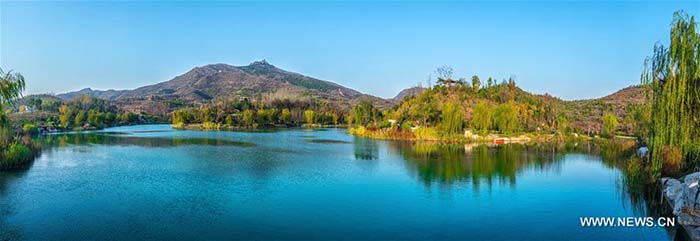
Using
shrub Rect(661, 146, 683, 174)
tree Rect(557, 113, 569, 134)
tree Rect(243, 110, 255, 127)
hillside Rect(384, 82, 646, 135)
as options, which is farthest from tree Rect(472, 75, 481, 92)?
shrub Rect(661, 146, 683, 174)

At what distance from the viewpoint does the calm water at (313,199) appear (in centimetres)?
1133

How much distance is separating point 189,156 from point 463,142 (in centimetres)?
2330

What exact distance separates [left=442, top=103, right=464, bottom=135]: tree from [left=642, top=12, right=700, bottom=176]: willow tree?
2795 centimetres

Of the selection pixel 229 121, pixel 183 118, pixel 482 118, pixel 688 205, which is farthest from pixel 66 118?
pixel 688 205

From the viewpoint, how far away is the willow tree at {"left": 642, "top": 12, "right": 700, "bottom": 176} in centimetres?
1295

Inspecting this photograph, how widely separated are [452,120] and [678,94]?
29.2 metres

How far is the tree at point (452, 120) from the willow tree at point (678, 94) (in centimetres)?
2795

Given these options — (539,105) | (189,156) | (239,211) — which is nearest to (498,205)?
(239,211)

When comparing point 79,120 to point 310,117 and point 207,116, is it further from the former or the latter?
point 310,117

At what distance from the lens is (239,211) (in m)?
13.1

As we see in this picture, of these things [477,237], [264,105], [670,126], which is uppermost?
[264,105]

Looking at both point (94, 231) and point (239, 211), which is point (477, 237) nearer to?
point (239, 211)

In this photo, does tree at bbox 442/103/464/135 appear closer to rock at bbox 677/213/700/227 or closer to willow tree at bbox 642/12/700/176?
willow tree at bbox 642/12/700/176

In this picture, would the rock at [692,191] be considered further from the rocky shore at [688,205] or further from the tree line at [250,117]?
the tree line at [250,117]
